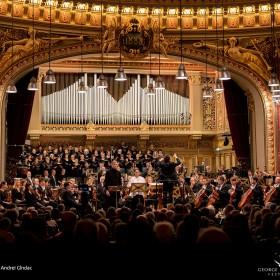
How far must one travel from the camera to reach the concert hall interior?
1258cm

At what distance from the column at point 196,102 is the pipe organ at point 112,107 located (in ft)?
0.83

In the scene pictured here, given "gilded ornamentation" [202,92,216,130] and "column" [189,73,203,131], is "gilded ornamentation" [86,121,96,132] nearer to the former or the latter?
"column" [189,73,203,131]

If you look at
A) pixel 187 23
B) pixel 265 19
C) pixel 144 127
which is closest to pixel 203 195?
pixel 187 23

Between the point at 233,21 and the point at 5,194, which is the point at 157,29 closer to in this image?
the point at 233,21

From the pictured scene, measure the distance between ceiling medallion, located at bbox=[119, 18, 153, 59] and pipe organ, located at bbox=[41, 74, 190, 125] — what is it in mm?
5974

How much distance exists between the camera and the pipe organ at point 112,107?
2153cm

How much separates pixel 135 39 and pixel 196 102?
7.38 m

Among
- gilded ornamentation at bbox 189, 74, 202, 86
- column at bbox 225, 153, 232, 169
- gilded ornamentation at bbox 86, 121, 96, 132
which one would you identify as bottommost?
column at bbox 225, 153, 232, 169

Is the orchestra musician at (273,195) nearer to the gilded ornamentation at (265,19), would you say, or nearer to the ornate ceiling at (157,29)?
the ornate ceiling at (157,29)

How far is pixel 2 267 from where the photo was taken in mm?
3641

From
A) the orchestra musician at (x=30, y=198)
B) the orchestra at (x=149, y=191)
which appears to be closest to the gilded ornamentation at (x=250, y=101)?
the orchestra at (x=149, y=191)

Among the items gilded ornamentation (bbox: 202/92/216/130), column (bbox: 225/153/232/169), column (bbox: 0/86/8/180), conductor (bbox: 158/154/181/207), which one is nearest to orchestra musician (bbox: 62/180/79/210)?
conductor (bbox: 158/154/181/207)

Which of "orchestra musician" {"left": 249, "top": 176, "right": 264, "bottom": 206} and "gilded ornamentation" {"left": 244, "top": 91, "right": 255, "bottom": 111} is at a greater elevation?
"gilded ornamentation" {"left": 244, "top": 91, "right": 255, "bottom": 111}

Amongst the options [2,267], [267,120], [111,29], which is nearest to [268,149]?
[267,120]
